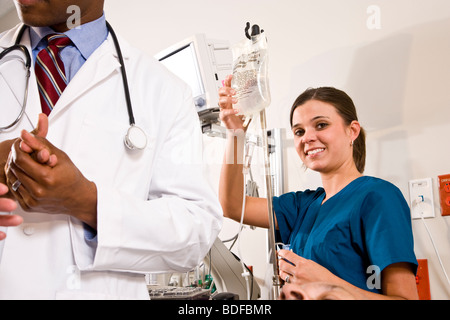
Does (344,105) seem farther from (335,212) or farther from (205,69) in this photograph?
(205,69)

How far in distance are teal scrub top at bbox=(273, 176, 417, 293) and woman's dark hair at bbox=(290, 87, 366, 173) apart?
0.62 feet

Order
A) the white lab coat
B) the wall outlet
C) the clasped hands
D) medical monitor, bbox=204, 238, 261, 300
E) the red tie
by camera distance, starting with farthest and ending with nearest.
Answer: medical monitor, bbox=204, 238, 261, 300 < the wall outlet < the red tie < the white lab coat < the clasped hands

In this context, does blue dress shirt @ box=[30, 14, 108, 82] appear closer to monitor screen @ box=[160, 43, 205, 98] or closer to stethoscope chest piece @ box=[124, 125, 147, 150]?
stethoscope chest piece @ box=[124, 125, 147, 150]

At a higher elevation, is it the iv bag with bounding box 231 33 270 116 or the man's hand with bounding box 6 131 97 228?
the iv bag with bounding box 231 33 270 116

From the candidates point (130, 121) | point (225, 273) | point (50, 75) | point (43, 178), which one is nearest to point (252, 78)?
point (130, 121)

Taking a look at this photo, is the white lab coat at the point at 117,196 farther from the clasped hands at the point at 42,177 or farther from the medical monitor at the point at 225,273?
the medical monitor at the point at 225,273

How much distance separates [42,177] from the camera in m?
0.55

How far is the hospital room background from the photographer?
4.23 ft

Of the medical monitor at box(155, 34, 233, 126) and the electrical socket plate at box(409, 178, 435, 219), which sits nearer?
the electrical socket plate at box(409, 178, 435, 219)

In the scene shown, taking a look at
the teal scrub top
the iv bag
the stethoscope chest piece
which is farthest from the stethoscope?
the teal scrub top

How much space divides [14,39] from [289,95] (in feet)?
3.35

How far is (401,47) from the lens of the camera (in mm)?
1389

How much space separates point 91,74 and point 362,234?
0.70m
